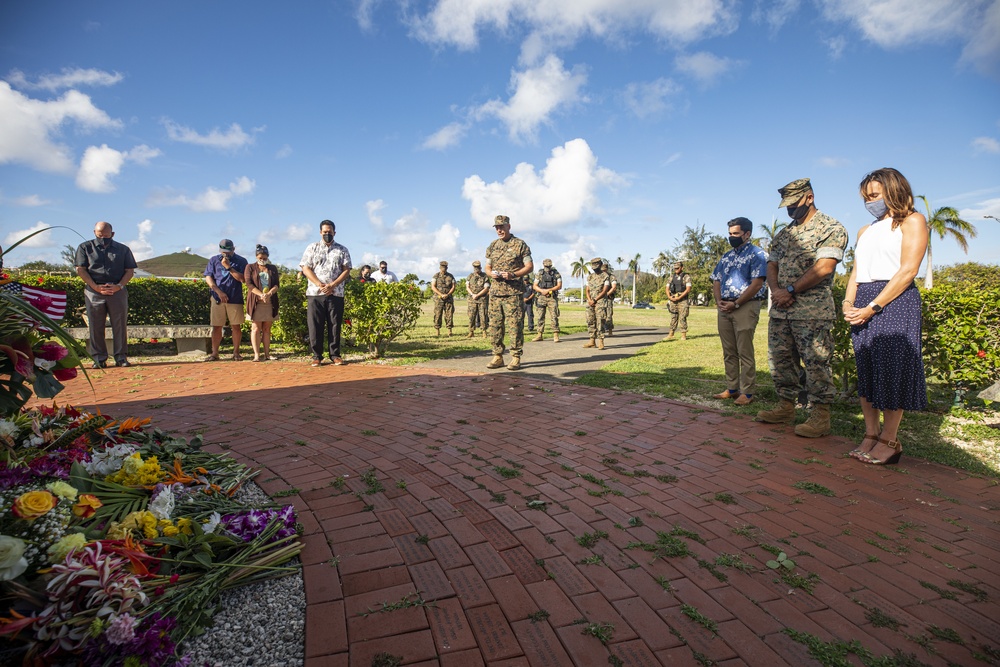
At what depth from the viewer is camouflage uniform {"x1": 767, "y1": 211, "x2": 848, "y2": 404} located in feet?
12.7

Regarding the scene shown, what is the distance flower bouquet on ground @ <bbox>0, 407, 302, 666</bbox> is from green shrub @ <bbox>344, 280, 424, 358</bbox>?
A: 18.0 ft

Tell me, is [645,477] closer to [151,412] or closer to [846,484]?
[846,484]

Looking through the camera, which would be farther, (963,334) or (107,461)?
(963,334)

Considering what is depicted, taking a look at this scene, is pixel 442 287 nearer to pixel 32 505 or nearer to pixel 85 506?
pixel 85 506

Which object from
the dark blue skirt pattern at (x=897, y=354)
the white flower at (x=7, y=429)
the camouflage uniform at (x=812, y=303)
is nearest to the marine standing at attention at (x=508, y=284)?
the camouflage uniform at (x=812, y=303)

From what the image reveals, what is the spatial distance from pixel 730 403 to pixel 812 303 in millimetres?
1559

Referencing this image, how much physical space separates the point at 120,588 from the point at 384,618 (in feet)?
2.77

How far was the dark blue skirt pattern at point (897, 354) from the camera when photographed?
331 cm

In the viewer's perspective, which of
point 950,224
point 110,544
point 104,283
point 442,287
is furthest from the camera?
point 950,224

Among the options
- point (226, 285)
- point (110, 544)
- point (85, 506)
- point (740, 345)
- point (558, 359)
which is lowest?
point (558, 359)

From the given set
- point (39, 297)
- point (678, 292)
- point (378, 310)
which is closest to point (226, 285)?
point (378, 310)

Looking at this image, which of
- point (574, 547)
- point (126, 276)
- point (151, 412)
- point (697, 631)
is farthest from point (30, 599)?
point (126, 276)

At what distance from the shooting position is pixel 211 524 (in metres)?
2.03

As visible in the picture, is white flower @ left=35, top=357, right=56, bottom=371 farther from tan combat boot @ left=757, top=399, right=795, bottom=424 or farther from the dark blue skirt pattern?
tan combat boot @ left=757, top=399, right=795, bottom=424
